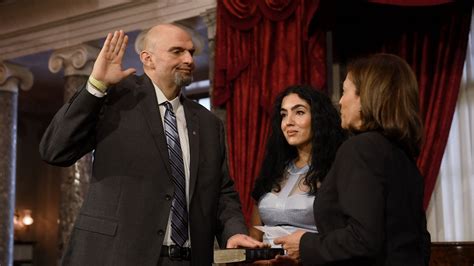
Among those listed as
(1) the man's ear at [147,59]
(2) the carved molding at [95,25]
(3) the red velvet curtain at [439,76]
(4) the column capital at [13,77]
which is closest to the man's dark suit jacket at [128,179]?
(1) the man's ear at [147,59]

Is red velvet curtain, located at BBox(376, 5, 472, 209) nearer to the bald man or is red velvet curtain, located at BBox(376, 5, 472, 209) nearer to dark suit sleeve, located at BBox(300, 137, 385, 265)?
the bald man

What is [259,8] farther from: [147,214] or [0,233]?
[0,233]

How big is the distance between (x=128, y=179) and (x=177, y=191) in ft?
0.74

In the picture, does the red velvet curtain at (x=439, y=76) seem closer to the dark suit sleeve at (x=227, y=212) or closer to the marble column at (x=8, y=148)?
the dark suit sleeve at (x=227, y=212)

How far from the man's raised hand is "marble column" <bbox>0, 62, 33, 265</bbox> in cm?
644

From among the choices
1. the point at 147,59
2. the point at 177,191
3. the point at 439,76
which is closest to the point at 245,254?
the point at 177,191

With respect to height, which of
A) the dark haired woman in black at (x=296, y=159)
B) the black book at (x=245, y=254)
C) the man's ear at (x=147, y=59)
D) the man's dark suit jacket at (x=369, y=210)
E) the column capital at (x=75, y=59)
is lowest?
the black book at (x=245, y=254)

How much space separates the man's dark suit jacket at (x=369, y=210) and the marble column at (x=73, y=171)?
6162 millimetres

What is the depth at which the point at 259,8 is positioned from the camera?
6629 millimetres

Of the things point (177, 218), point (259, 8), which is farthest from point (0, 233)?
point (177, 218)

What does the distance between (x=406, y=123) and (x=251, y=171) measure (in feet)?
13.9

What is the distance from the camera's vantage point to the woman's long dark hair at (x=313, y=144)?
3.80 metres

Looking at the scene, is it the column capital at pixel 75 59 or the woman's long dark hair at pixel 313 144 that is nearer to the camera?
the woman's long dark hair at pixel 313 144

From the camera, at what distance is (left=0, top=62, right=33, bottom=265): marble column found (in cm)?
906
